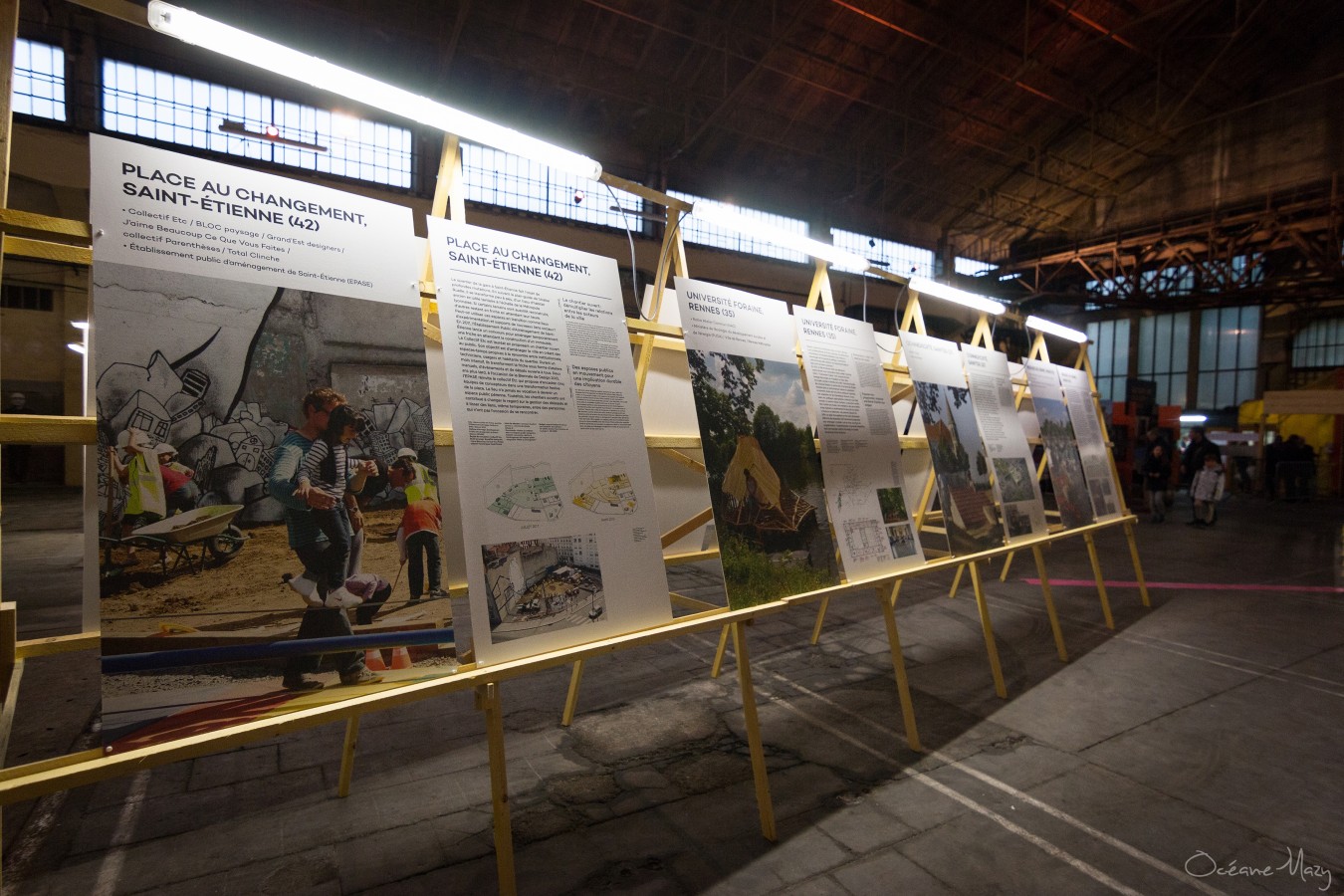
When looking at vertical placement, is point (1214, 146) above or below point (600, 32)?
above

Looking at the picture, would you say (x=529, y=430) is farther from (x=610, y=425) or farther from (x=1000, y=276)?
(x=1000, y=276)

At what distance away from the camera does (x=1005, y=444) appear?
13.1 feet

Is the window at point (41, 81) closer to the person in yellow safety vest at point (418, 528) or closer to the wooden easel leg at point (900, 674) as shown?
the person in yellow safety vest at point (418, 528)

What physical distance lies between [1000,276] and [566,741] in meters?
19.9

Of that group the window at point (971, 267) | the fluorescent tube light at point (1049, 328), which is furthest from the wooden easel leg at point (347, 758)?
the window at point (971, 267)

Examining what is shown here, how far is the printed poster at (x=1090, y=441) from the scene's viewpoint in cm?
498

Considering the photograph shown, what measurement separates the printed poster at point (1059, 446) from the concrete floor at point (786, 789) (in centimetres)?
97

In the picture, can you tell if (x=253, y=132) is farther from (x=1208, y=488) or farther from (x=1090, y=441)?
(x=1208, y=488)

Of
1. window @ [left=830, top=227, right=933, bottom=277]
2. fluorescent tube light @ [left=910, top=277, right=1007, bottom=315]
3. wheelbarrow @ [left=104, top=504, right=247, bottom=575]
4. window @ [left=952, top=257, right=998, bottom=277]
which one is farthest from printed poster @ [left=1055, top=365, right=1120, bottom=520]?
window @ [left=952, top=257, right=998, bottom=277]

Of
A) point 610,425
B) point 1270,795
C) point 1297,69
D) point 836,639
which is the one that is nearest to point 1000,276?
point 1297,69

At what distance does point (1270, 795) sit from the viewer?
2633 millimetres

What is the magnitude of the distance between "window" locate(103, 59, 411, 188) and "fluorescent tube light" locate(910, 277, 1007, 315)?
10.4m

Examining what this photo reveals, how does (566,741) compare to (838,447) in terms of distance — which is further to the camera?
(566,741)

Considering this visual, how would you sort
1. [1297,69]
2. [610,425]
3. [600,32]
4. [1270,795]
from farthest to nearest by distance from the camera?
[1297,69], [600,32], [1270,795], [610,425]
